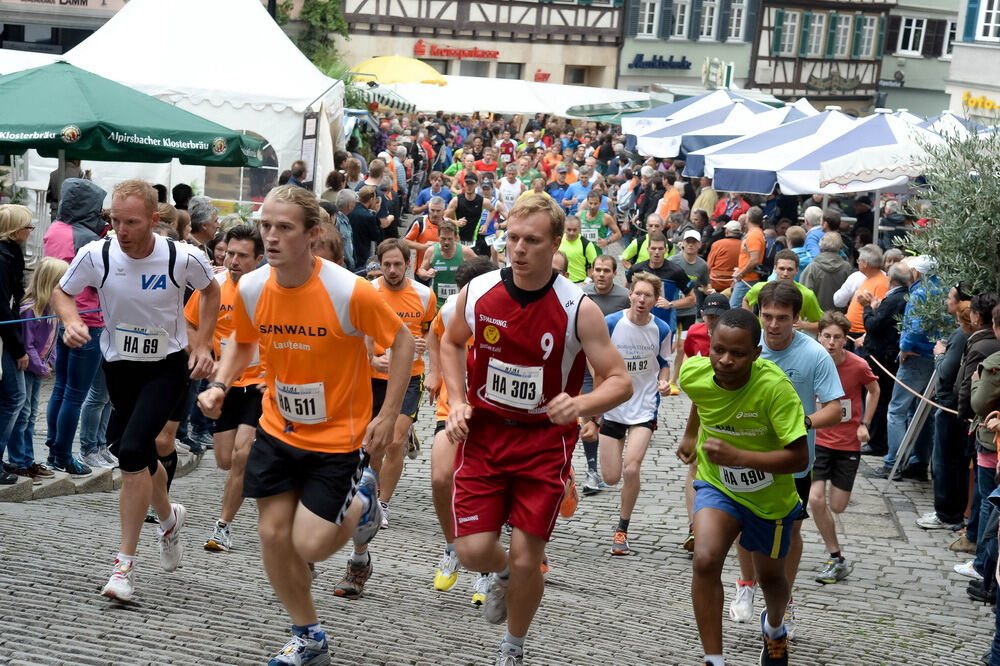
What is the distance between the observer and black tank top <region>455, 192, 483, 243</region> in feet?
63.3

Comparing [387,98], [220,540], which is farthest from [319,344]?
[387,98]

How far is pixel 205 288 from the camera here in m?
6.60

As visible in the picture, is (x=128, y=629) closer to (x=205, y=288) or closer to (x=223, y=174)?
Result: (x=205, y=288)

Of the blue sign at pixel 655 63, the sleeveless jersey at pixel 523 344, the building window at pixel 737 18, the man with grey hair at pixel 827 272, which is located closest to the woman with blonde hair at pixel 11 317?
the sleeveless jersey at pixel 523 344

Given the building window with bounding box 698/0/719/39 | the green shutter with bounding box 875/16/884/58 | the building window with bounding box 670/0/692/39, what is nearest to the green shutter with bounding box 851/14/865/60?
the green shutter with bounding box 875/16/884/58

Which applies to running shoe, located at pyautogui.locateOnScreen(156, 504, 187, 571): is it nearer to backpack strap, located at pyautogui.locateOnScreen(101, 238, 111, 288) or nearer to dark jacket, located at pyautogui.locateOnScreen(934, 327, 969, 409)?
backpack strap, located at pyautogui.locateOnScreen(101, 238, 111, 288)

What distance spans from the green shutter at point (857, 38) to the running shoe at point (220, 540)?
59064 millimetres

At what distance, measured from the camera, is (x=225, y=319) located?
851cm

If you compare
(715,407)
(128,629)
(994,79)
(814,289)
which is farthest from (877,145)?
(994,79)

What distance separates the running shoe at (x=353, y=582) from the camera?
664cm

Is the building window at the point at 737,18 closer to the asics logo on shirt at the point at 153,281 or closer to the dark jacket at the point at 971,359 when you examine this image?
the dark jacket at the point at 971,359

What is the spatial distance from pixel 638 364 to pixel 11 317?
441cm

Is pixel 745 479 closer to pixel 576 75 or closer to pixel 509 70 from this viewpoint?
pixel 509 70

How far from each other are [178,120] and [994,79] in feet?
91.2
